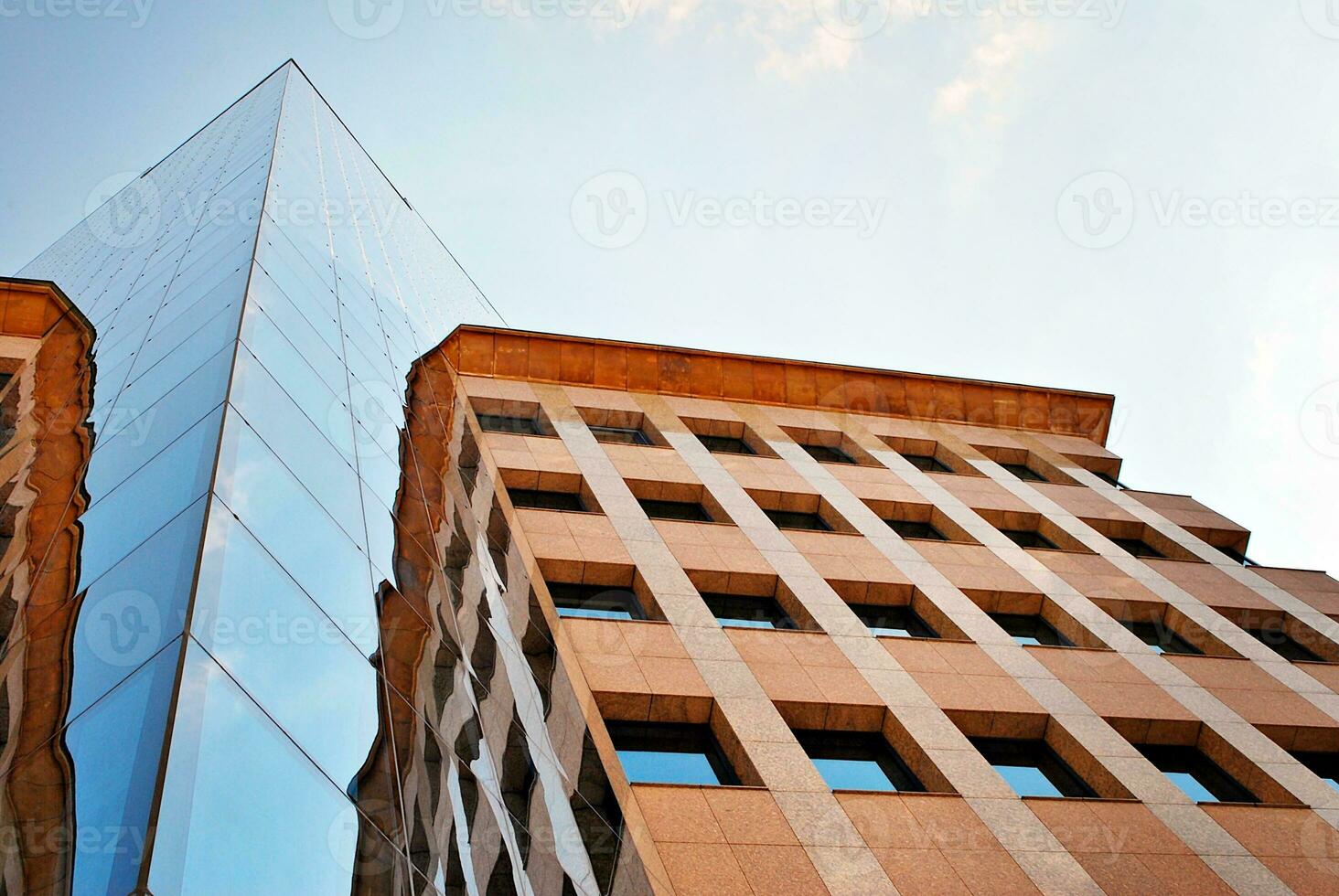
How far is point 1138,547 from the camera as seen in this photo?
24.2m

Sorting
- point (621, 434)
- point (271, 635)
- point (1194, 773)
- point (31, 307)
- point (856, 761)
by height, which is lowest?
point (1194, 773)

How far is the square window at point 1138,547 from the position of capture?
23.9 metres

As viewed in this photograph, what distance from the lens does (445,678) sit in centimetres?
980

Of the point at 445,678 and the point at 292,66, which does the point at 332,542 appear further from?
the point at 292,66

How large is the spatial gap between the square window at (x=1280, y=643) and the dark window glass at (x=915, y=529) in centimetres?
615

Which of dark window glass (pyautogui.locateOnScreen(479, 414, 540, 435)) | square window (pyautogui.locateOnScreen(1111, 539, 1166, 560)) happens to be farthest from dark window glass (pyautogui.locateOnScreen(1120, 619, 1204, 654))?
dark window glass (pyautogui.locateOnScreen(479, 414, 540, 435))

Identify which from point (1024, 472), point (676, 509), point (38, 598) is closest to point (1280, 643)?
point (1024, 472)

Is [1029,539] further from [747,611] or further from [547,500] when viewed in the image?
[547,500]

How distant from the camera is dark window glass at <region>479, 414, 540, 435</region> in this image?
23203 millimetres

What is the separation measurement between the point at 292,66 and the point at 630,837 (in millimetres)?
28709

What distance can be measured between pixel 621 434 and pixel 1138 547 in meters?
12.0

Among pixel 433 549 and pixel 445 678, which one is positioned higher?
pixel 433 549

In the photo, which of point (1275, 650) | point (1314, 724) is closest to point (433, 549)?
point (1314, 724)

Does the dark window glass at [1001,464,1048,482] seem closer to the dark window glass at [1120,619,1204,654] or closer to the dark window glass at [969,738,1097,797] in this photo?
the dark window glass at [1120,619,1204,654]
